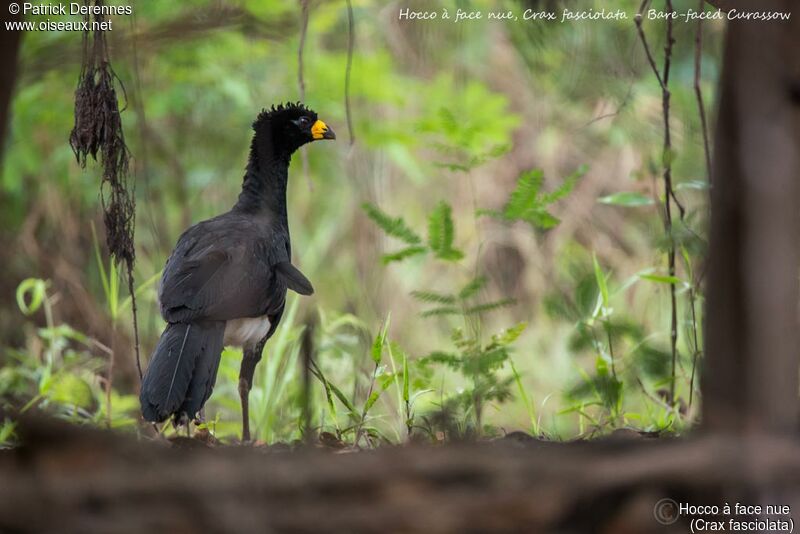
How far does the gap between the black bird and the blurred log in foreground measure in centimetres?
212

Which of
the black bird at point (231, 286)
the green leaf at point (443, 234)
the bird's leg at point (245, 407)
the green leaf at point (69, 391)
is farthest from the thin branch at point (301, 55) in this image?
the green leaf at point (69, 391)

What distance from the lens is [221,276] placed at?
3693mm

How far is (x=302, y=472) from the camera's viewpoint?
1088mm

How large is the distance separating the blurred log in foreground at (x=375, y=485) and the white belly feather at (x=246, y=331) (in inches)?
108

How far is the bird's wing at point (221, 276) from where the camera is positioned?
360 cm

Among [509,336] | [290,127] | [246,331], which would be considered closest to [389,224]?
[509,336]

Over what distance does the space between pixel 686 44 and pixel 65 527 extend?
14.3 ft

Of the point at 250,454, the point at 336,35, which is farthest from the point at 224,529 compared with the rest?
the point at 336,35

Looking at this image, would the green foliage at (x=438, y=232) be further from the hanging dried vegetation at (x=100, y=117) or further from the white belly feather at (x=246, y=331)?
the hanging dried vegetation at (x=100, y=117)

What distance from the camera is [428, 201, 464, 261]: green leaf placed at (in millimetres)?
3512

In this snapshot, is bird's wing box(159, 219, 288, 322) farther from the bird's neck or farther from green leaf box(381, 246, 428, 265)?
green leaf box(381, 246, 428, 265)

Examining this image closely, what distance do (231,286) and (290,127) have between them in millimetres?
977

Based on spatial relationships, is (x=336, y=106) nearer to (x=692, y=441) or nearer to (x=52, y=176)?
(x=52, y=176)

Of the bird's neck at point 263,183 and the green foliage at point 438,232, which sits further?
the bird's neck at point 263,183
